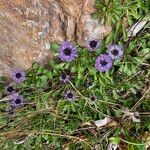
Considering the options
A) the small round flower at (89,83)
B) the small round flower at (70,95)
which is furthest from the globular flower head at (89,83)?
the small round flower at (70,95)

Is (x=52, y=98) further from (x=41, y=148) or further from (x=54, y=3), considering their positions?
(x=54, y=3)

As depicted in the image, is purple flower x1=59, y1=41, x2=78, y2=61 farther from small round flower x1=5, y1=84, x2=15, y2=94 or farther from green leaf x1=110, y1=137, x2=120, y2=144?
green leaf x1=110, y1=137, x2=120, y2=144

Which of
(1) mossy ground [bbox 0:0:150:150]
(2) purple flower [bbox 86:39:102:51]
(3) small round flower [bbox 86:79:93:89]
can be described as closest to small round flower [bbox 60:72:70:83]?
(1) mossy ground [bbox 0:0:150:150]

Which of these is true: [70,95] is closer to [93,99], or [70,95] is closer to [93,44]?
[93,99]

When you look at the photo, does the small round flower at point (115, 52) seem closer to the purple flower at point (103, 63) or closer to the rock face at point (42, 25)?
the purple flower at point (103, 63)

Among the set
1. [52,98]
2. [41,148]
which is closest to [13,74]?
[52,98]

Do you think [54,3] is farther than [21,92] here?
No
